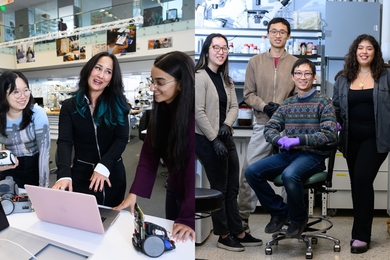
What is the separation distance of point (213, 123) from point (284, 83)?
2.31 feet

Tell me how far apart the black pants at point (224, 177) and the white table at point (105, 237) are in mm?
385

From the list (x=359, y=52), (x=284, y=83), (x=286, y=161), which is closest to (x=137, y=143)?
(x=284, y=83)

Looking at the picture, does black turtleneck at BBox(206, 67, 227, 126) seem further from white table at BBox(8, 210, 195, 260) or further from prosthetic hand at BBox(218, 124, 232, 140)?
white table at BBox(8, 210, 195, 260)

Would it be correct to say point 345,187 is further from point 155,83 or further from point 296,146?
point 155,83

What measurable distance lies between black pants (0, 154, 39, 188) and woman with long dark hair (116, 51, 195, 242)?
0.26 meters

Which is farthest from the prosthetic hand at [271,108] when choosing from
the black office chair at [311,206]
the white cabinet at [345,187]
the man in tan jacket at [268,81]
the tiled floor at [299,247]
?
the white cabinet at [345,187]

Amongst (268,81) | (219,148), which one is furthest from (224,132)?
(268,81)

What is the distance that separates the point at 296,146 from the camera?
185 centimetres

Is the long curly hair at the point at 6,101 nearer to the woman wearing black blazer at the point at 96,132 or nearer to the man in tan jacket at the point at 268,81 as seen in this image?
the woman wearing black blazer at the point at 96,132

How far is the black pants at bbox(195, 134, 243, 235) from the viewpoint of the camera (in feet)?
3.93

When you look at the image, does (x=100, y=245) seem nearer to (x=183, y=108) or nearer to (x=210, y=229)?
(x=183, y=108)

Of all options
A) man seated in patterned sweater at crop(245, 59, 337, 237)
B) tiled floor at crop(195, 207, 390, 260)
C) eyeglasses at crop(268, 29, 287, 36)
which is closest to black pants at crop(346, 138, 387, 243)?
tiled floor at crop(195, 207, 390, 260)

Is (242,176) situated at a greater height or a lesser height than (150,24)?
lesser

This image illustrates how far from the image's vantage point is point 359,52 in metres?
2.01
